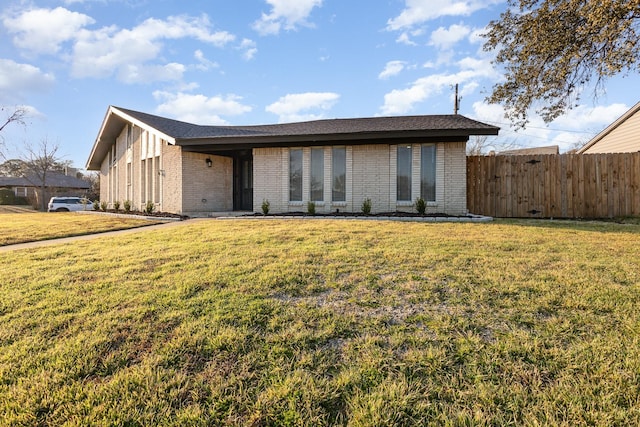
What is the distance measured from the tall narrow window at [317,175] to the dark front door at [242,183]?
4.30 meters

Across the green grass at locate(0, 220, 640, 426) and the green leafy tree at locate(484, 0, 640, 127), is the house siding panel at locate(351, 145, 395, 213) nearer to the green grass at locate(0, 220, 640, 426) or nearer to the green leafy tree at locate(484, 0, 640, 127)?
the green leafy tree at locate(484, 0, 640, 127)

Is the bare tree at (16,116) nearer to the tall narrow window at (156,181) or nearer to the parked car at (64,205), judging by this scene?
the parked car at (64,205)

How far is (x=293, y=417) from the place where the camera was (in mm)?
1811

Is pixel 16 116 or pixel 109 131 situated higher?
pixel 16 116

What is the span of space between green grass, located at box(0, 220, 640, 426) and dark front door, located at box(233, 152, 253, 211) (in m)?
10.3

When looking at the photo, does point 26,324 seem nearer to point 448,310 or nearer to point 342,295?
point 342,295

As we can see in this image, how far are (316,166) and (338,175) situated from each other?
0.90m

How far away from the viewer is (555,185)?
444 inches

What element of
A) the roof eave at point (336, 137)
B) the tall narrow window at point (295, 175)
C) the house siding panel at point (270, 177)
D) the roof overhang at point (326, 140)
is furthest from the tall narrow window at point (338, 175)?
the house siding panel at point (270, 177)

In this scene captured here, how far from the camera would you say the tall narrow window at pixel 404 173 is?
1137 centimetres

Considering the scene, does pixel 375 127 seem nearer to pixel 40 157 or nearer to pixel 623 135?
pixel 623 135

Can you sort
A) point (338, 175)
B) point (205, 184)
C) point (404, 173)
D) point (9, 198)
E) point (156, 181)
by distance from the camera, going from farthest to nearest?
point (9, 198) < point (156, 181) < point (205, 184) < point (338, 175) < point (404, 173)

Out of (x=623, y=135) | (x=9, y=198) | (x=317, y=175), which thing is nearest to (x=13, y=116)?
(x=9, y=198)

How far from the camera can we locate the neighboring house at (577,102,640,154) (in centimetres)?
1352
